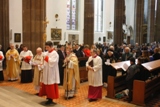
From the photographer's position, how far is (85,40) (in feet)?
50.4

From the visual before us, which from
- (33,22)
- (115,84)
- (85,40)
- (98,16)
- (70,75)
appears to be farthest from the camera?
(98,16)

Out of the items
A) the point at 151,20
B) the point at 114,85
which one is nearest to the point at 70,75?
the point at 114,85

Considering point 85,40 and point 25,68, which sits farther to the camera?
point 85,40

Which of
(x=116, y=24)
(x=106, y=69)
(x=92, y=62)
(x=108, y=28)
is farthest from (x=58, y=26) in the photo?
(x=92, y=62)

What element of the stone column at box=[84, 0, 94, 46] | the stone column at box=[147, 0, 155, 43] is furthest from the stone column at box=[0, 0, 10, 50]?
the stone column at box=[147, 0, 155, 43]

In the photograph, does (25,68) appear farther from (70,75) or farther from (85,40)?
(85,40)

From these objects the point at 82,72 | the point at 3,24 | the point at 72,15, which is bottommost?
the point at 82,72

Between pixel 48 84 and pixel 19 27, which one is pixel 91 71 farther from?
pixel 19 27

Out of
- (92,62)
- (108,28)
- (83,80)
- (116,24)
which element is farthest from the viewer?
(108,28)

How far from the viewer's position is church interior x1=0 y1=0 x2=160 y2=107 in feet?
22.9

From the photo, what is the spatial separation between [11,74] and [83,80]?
3.68m

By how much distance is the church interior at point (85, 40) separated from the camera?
6969 mm

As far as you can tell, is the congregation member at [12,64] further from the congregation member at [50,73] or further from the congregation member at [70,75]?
the congregation member at [50,73]

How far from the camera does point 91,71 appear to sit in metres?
7.27
